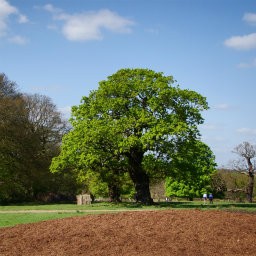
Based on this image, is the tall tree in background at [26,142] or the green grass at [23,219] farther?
the tall tree in background at [26,142]

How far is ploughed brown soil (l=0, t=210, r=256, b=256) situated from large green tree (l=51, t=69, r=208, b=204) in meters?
15.4

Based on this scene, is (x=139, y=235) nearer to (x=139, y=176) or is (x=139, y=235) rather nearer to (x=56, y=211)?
(x=56, y=211)

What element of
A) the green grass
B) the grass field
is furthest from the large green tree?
the green grass

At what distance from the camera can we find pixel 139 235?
1614cm

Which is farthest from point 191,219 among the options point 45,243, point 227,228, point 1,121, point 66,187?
point 66,187

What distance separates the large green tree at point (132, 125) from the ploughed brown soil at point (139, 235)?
1538cm

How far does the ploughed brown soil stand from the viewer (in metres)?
14.5

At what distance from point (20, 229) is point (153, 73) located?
75.0 feet

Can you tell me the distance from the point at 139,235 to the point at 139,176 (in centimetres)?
2221

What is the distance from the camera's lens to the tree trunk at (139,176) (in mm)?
37844

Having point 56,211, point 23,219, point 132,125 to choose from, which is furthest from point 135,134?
point 23,219

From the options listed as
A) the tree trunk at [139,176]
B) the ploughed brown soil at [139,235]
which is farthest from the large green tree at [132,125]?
the ploughed brown soil at [139,235]

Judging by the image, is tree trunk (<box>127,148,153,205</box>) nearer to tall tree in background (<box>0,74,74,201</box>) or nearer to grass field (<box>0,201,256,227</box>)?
grass field (<box>0,201,256,227</box>)

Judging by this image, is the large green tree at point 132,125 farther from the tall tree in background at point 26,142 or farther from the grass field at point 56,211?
the tall tree in background at point 26,142
